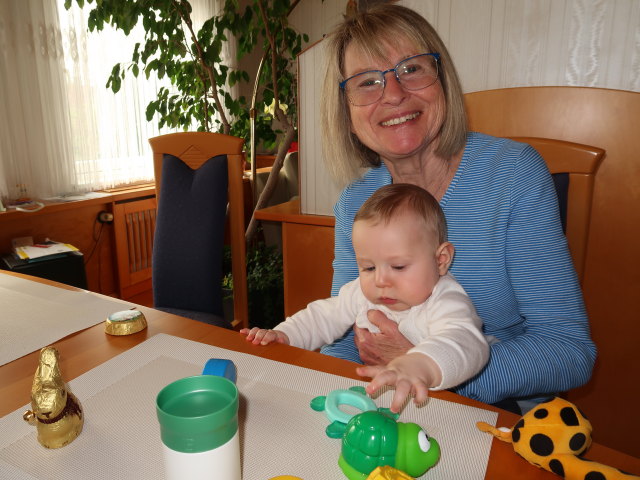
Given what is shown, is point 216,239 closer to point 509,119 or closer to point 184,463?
point 509,119

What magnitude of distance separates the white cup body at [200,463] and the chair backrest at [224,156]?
4.05ft

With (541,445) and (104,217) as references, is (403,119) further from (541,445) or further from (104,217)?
(104,217)

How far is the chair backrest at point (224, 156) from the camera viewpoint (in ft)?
5.57

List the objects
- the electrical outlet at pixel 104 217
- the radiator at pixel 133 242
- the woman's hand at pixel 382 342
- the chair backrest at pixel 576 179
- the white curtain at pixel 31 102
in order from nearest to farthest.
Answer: the woman's hand at pixel 382 342, the chair backrest at pixel 576 179, the white curtain at pixel 31 102, the electrical outlet at pixel 104 217, the radiator at pixel 133 242

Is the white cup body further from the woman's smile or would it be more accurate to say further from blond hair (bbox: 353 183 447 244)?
the woman's smile

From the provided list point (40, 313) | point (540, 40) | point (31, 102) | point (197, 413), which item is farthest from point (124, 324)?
point (31, 102)

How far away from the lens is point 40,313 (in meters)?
1.11

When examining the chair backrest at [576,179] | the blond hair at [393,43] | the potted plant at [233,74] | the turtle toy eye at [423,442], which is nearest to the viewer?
the turtle toy eye at [423,442]

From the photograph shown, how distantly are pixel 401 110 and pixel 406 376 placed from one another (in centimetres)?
74

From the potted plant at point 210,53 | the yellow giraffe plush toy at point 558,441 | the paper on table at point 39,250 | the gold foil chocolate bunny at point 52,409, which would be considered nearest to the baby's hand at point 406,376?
the yellow giraffe plush toy at point 558,441

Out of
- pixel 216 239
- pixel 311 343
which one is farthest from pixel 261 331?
pixel 216 239

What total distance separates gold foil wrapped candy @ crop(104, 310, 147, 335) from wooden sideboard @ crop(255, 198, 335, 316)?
119 cm

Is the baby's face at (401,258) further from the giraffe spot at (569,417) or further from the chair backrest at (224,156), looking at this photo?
the chair backrest at (224,156)

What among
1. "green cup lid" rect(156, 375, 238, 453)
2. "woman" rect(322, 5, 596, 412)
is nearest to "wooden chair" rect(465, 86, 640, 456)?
"woman" rect(322, 5, 596, 412)
